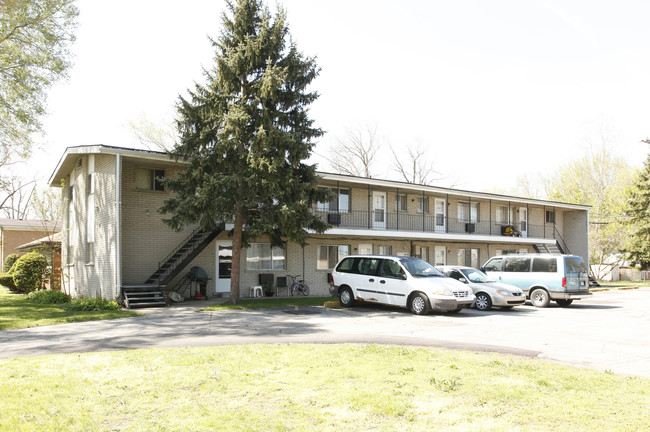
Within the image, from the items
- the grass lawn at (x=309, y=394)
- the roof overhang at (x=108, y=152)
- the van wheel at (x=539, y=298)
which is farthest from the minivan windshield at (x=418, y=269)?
the roof overhang at (x=108, y=152)

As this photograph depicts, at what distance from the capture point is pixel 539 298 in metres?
19.1

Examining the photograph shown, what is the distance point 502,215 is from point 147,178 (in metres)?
24.6

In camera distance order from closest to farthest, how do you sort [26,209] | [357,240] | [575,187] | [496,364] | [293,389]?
1. [293,389]
2. [496,364]
3. [357,240]
4. [575,187]
5. [26,209]

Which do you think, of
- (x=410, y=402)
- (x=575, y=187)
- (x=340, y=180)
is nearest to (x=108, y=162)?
(x=340, y=180)

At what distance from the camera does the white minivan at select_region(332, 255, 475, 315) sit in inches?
594

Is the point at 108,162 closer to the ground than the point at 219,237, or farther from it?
farther from it

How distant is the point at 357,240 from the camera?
26141 mm

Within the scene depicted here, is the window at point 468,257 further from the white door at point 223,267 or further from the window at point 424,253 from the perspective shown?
the white door at point 223,267

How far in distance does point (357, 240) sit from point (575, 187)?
3138cm

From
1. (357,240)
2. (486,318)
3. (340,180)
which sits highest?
(340,180)

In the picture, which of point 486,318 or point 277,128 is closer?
point 486,318

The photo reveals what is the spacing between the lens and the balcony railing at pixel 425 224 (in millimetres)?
25903

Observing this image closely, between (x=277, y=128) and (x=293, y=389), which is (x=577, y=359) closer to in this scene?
(x=293, y=389)

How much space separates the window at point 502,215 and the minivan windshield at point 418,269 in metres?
19.8
